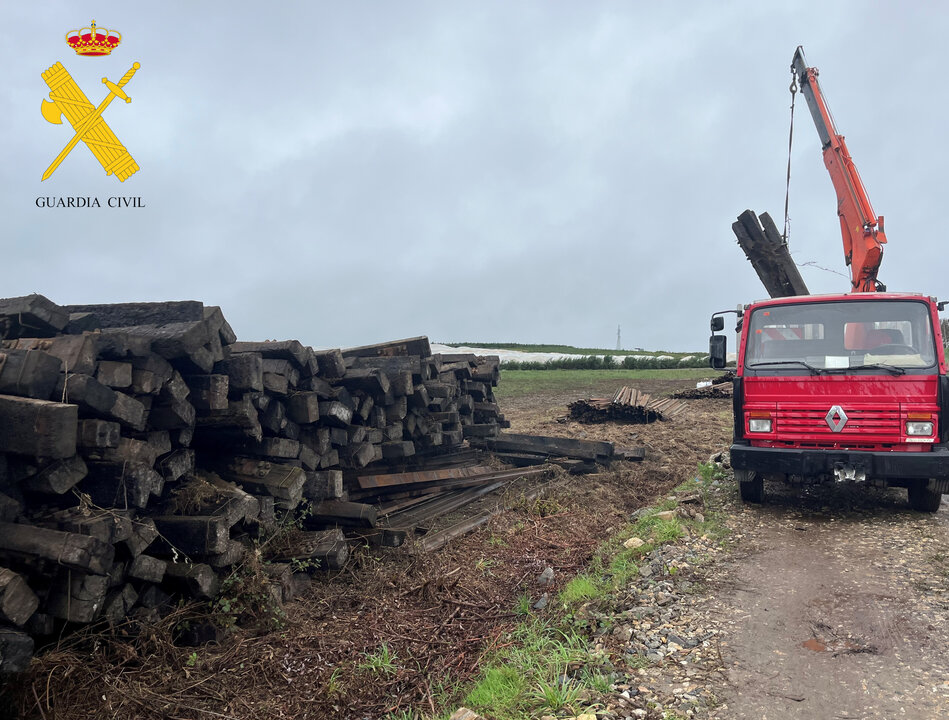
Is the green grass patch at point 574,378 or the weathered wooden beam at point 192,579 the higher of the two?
the green grass patch at point 574,378

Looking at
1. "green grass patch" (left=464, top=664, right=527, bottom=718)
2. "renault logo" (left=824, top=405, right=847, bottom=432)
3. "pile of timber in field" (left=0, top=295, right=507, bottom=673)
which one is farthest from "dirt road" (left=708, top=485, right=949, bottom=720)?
"pile of timber in field" (left=0, top=295, right=507, bottom=673)

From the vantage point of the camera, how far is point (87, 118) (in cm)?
959

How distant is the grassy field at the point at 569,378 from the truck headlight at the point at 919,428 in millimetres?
15569

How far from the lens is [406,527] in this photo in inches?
277

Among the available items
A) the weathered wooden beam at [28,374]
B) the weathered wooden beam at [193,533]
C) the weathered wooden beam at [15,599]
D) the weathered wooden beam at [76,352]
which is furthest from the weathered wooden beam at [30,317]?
the weathered wooden beam at [15,599]

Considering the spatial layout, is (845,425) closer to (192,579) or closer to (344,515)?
(344,515)

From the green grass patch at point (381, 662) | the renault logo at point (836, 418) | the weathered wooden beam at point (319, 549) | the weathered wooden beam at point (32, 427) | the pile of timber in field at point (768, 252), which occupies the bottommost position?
the green grass patch at point (381, 662)

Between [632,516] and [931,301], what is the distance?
4030 mm

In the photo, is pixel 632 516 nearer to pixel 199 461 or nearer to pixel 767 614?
pixel 767 614

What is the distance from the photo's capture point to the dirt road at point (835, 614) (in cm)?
356

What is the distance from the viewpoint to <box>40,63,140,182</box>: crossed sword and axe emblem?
9.23 metres

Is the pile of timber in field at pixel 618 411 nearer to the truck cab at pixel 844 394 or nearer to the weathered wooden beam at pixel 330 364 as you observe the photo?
the truck cab at pixel 844 394

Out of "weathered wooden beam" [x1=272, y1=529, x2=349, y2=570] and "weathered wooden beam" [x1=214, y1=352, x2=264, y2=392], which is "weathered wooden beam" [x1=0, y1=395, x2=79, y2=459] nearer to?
"weathered wooden beam" [x1=214, y1=352, x2=264, y2=392]

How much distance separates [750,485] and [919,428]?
1.80 meters
